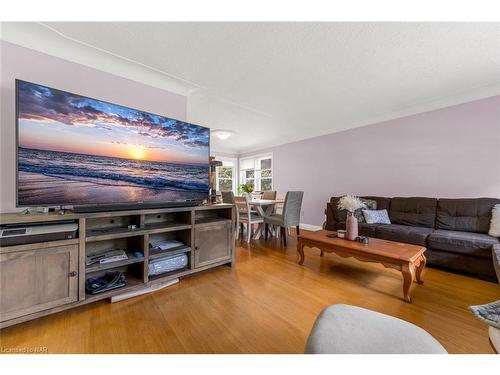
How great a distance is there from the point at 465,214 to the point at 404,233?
836 mm

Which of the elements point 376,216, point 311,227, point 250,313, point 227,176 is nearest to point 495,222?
point 376,216

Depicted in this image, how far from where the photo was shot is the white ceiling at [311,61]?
1.65m

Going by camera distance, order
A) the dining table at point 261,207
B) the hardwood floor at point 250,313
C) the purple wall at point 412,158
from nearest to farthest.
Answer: the hardwood floor at point 250,313 → the purple wall at point 412,158 → the dining table at point 261,207

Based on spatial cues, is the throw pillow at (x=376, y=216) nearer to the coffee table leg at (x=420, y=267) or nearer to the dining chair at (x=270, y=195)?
the coffee table leg at (x=420, y=267)

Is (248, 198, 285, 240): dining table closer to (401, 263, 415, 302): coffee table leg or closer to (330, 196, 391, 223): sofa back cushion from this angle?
(330, 196, 391, 223): sofa back cushion

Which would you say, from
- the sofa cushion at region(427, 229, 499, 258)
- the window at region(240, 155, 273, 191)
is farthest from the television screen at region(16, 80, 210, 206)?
the window at region(240, 155, 273, 191)

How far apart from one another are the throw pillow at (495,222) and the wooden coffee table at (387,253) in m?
1.13

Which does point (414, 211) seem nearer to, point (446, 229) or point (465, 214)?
point (446, 229)

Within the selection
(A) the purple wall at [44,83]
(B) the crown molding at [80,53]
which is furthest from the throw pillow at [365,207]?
(A) the purple wall at [44,83]

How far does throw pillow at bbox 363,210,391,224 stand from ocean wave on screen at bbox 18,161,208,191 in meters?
2.69

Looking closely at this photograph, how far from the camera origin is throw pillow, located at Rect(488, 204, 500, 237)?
7.71 feet

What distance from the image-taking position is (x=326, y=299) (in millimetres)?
1816
